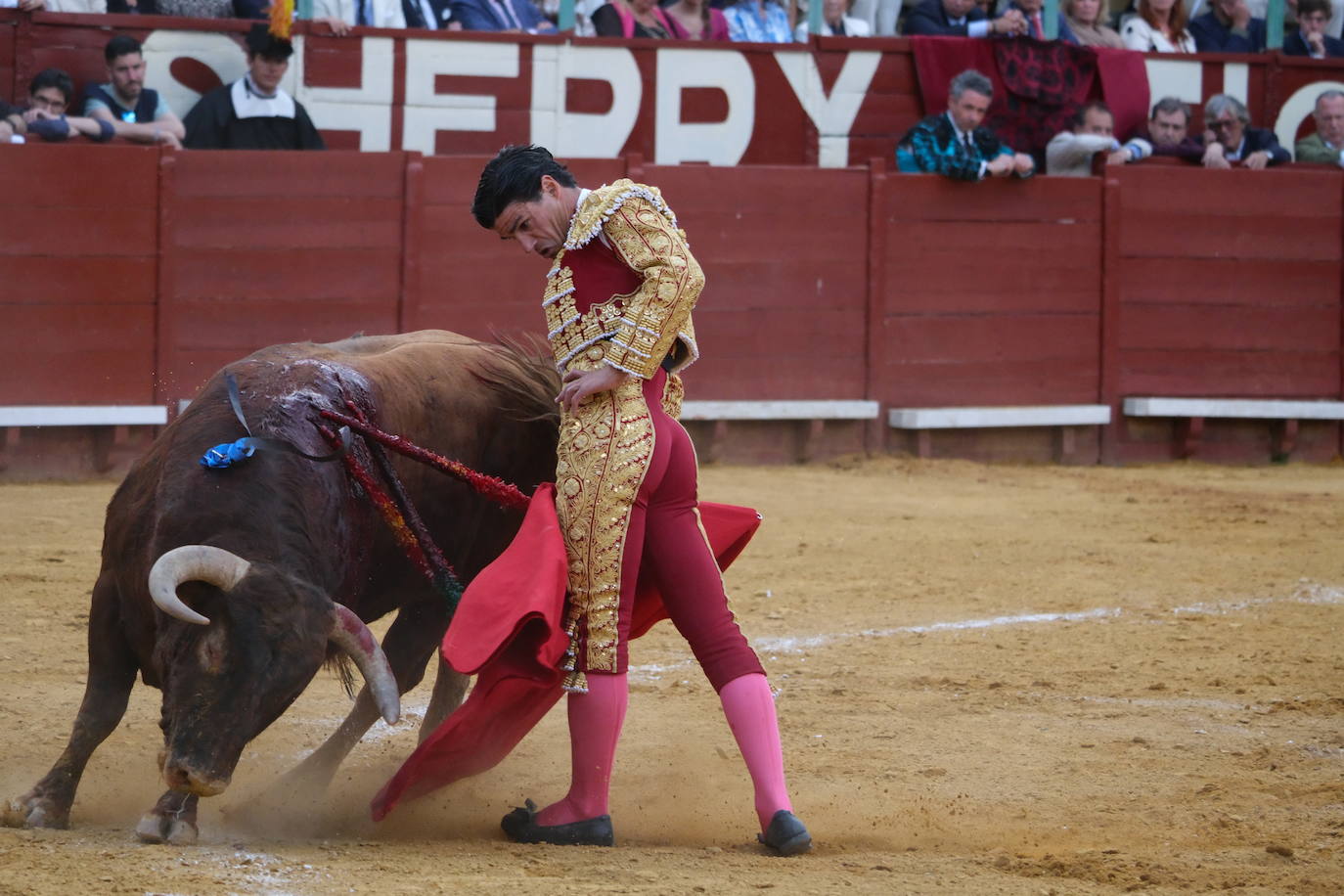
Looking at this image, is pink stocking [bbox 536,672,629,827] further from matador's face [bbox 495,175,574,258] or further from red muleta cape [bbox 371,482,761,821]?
matador's face [bbox 495,175,574,258]

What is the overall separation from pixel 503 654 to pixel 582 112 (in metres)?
5.54

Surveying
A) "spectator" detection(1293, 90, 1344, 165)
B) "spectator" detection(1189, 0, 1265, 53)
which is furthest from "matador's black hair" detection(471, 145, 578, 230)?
"spectator" detection(1189, 0, 1265, 53)

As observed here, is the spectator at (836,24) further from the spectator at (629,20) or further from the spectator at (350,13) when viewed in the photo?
the spectator at (350,13)

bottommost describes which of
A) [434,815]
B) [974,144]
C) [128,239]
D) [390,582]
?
[434,815]

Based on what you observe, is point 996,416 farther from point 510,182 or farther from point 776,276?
point 510,182

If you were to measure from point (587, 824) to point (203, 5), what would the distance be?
549 centimetres

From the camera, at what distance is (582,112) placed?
26.4 feet

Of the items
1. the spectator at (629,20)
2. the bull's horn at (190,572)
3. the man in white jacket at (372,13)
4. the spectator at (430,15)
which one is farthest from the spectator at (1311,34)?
the bull's horn at (190,572)

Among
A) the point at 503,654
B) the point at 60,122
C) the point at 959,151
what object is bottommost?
the point at 503,654

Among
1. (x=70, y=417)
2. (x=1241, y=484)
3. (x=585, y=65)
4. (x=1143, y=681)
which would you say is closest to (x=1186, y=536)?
(x=1241, y=484)

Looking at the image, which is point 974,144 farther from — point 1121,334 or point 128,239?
point 128,239

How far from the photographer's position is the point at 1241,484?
7.86m

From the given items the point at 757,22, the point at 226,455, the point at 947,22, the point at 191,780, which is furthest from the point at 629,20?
the point at 191,780

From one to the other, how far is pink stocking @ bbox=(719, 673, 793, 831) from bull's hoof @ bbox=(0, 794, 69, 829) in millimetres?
1128
